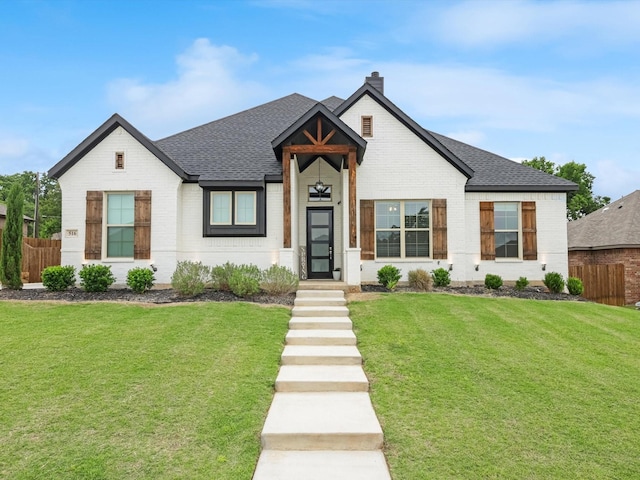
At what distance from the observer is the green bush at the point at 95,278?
10.5 metres

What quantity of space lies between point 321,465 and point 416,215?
9.58 metres

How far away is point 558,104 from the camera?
19016 mm

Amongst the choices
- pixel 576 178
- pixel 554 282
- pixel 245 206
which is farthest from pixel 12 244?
pixel 576 178

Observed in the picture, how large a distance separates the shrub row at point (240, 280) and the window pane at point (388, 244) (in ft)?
10.4

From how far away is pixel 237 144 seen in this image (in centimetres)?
1405

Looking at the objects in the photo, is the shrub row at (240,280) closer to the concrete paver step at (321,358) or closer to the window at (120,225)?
the window at (120,225)

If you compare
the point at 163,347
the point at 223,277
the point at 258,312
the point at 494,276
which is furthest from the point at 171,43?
the point at 494,276

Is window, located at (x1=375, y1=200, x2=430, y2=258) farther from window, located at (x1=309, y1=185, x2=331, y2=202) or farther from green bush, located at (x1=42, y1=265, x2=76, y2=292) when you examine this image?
green bush, located at (x1=42, y1=265, x2=76, y2=292)

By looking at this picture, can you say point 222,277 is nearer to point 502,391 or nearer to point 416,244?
point 416,244

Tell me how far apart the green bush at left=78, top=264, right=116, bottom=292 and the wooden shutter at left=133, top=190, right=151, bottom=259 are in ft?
3.51

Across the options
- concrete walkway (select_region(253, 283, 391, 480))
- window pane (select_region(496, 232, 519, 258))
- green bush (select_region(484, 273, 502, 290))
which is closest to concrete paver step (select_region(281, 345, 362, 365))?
concrete walkway (select_region(253, 283, 391, 480))

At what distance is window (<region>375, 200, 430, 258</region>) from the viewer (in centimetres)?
1237

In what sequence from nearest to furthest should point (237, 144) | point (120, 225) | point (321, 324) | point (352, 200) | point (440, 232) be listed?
point (321, 324) → point (352, 200) → point (120, 225) → point (440, 232) → point (237, 144)

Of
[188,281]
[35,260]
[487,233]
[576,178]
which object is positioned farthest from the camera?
[576,178]
